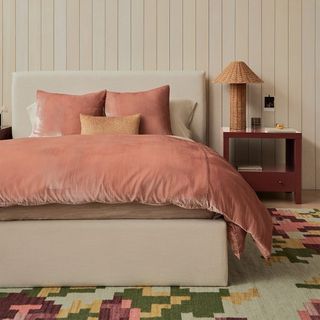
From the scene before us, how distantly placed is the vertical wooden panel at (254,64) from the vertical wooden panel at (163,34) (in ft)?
2.28

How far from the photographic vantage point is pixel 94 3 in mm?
4738

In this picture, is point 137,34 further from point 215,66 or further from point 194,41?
point 215,66

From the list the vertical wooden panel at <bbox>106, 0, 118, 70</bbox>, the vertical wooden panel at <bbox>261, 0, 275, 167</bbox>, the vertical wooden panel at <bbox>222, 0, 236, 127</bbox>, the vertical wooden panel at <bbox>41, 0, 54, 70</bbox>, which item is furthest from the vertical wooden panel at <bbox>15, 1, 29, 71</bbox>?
the vertical wooden panel at <bbox>261, 0, 275, 167</bbox>

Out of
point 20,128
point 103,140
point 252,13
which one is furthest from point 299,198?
point 20,128

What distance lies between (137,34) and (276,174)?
1.65m

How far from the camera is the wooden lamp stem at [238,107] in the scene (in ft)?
14.7

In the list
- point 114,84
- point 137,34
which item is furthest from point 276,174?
point 137,34

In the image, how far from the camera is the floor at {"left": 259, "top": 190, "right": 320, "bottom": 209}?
13.9ft

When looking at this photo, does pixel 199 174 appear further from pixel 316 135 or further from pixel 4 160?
pixel 316 135

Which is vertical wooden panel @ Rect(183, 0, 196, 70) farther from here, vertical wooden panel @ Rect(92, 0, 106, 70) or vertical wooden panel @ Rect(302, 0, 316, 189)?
vertical wooden panel @ Rect(302, 0, 316, 189)

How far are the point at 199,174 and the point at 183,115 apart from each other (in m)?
2.16

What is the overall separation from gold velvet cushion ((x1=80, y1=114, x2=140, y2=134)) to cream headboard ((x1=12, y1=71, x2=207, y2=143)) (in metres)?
0.68

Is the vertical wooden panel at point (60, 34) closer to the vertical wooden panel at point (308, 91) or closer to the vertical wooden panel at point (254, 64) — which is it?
the vertical wooden panel at point (254, 64)

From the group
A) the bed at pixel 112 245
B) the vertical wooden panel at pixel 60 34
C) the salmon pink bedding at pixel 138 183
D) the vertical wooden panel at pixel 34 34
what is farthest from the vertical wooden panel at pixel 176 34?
the bed at pixel 112 245
